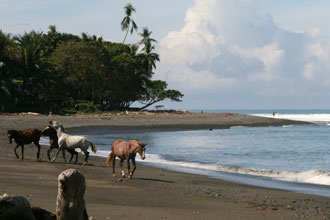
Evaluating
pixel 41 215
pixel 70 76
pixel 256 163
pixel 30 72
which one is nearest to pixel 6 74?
pixel 30 72

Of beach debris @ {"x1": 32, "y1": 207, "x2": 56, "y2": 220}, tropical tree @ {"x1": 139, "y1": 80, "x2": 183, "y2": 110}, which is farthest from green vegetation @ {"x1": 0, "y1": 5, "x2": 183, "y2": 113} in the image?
beach debris @ {"x1": 32, "y1": 207, "x2": 56, "y2": 220}

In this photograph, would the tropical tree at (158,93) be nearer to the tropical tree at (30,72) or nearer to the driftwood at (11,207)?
the tropical tree at (30,72)

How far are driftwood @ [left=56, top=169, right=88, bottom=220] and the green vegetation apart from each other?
45560 mm

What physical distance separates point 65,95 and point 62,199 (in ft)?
191

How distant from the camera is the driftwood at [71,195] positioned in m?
4.47

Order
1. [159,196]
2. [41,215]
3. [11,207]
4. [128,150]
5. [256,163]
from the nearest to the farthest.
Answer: [11,207] < [41,215] < [159,196] < [128,150] < [256,163]

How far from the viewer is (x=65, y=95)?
61.7 meters

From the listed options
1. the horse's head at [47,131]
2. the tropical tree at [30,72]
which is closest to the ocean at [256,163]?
the horse's head at [47,131]

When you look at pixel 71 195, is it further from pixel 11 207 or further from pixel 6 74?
pixel 6 74

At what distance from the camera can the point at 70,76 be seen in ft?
197

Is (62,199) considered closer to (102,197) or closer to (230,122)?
(102,197)

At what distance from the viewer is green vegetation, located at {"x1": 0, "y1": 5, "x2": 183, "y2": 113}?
169 feet

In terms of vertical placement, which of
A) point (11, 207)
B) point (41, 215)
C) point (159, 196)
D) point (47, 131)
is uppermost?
point (47, 131)

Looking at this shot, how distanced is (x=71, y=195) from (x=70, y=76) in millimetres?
56596
